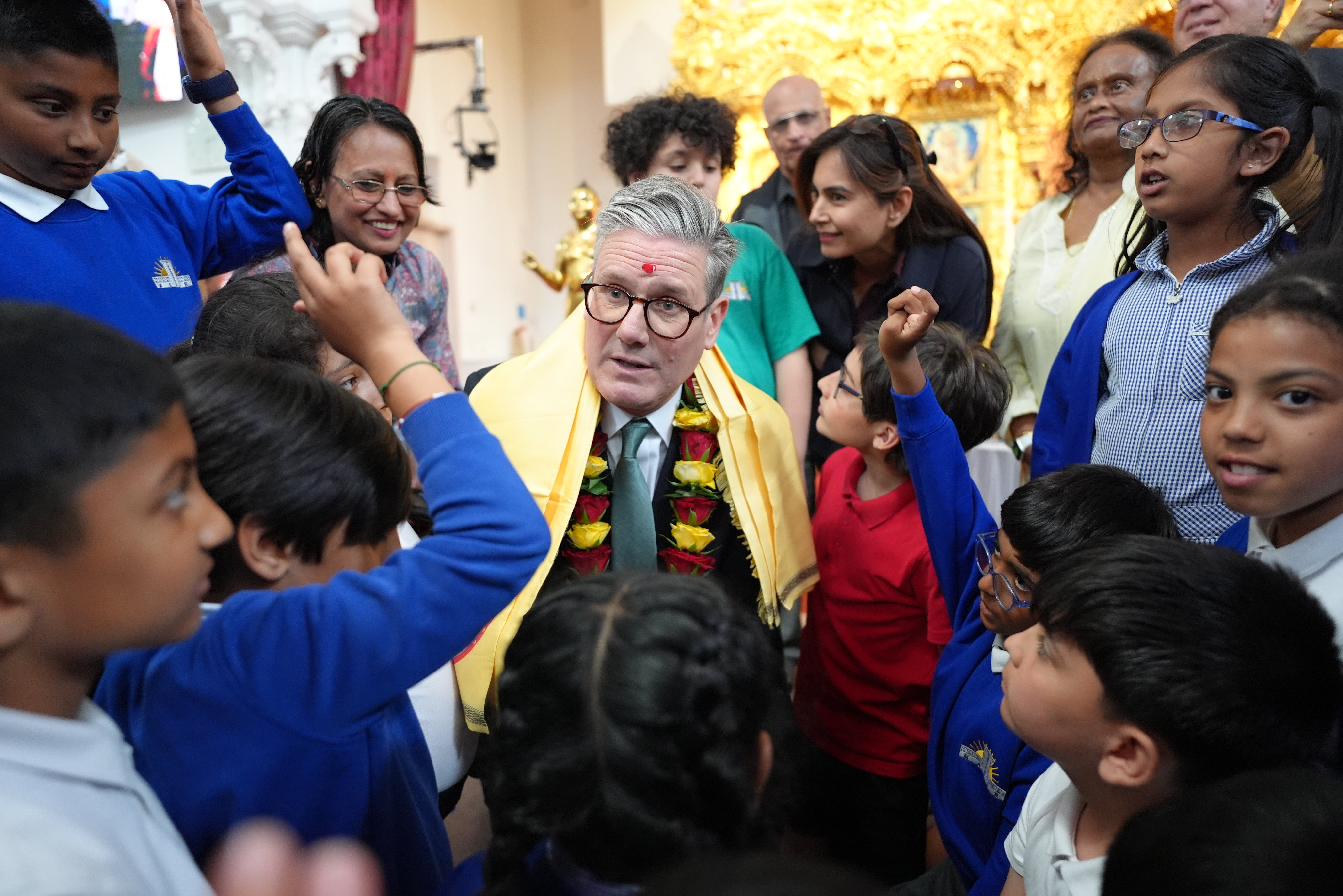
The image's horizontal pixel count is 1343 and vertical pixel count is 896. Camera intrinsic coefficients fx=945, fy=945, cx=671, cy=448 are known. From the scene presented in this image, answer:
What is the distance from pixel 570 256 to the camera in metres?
5.49

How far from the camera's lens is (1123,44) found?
2.94 meters

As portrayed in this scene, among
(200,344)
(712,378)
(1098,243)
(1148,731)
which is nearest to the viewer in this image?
(1148,731)

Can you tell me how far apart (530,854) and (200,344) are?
1.18 metres

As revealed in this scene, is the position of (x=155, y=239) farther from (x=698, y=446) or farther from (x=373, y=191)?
(x=698, y=446)

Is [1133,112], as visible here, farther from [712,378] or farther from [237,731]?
[237,731]

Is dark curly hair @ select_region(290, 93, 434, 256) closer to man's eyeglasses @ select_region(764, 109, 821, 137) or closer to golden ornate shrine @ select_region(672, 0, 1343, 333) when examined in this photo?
man's eyeglasses @ select_region(764, 109, 821, 137)

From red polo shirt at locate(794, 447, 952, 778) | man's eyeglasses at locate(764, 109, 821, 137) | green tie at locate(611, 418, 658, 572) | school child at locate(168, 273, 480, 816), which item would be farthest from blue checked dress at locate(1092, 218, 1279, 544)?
man's eyeglasses at locate(764, 109, 821, 137)

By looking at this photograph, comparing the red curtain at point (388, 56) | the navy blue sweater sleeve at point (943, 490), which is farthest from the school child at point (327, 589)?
the red curtain at point (388, 56)

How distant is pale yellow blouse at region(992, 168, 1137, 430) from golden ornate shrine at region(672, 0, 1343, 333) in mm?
3491

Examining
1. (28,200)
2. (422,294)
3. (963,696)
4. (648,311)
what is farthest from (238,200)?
(963,696)

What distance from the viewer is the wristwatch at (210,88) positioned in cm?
199

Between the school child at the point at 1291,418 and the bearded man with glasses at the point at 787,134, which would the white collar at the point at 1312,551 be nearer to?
the school child at the point at 1291,418

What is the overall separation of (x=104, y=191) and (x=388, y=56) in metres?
5.28

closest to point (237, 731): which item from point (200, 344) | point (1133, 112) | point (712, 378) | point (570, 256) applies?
point (200, 344)
